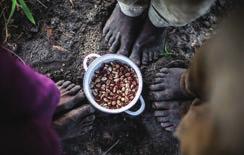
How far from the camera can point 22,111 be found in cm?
126

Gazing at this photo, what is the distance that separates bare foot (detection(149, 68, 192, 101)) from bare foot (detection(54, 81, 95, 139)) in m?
0.27

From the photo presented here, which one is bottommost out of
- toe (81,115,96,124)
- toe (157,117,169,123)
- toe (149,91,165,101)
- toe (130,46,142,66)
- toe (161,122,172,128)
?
toe (161,122,172,128)

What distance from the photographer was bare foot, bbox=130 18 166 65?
6.18 feet

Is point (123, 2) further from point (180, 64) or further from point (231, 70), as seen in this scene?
point (231, 70)

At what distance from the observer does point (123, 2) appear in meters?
1.66

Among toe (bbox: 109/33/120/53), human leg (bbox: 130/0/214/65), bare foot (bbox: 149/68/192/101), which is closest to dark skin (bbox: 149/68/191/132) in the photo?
bare foot (bbox: 149/68/192/101)

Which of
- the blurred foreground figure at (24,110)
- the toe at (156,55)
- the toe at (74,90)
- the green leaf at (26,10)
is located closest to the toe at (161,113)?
the toe at (156,55)

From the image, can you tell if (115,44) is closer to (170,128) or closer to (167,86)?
(167,86)

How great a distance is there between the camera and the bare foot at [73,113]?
1823mm

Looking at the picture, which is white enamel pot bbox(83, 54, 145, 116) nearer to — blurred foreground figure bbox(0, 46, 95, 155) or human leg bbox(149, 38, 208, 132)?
human leg bbox(149, 38, 208, 132)

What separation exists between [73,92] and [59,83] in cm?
8

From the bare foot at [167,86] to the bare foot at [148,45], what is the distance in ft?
0.27

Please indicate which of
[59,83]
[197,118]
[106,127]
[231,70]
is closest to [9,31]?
[59,83]

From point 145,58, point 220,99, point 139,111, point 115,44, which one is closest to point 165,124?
point 139,111
